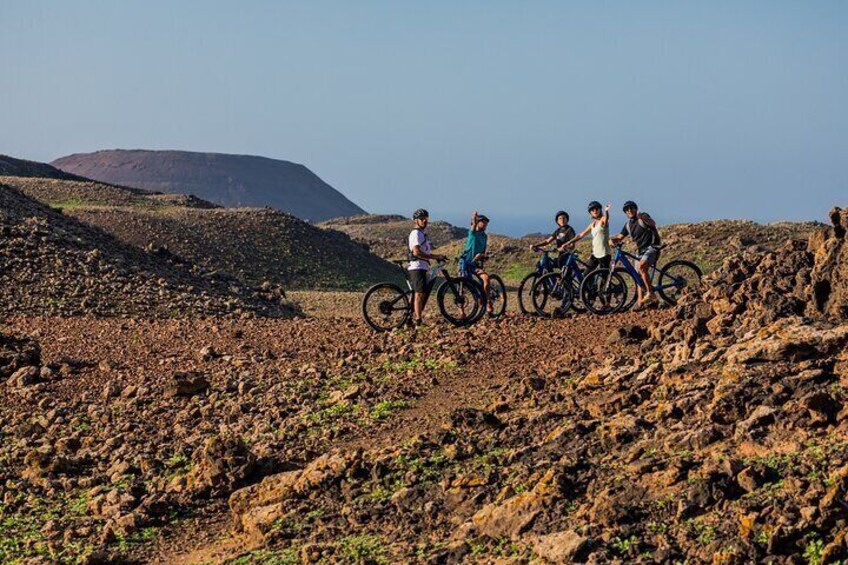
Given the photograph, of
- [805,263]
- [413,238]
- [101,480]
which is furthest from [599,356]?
[101,480]

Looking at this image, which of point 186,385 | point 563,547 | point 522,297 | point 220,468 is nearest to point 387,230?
point 522,297

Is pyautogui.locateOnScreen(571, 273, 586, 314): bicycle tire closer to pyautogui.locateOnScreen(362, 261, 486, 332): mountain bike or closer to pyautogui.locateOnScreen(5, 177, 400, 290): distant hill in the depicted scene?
pyautogui.locateOnScreen(362, 261, 486, 332): mountain bike

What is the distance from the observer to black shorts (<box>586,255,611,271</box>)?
658 inches

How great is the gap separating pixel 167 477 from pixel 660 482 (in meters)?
4.67

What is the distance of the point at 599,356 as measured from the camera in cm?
1221

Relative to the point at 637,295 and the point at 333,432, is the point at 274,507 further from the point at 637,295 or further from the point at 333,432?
the point at 637,295

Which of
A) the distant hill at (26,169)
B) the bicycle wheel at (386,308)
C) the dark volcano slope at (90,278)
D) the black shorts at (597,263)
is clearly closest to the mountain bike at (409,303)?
the bicycle wheel at (386,308)

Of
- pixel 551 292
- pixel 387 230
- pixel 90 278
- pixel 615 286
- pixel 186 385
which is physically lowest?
pixel 186 385

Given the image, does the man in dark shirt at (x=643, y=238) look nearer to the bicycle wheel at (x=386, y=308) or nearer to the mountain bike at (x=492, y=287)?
the mountain bike at (x=492, y=287)

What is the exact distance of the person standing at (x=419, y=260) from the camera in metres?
15.1

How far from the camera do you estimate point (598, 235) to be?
16.4 meters

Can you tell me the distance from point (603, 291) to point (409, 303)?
8.83 feet

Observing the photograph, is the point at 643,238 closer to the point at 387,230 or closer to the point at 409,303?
the point at 409,303

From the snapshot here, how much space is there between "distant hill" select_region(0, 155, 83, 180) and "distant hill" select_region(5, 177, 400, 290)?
49.8 ft
